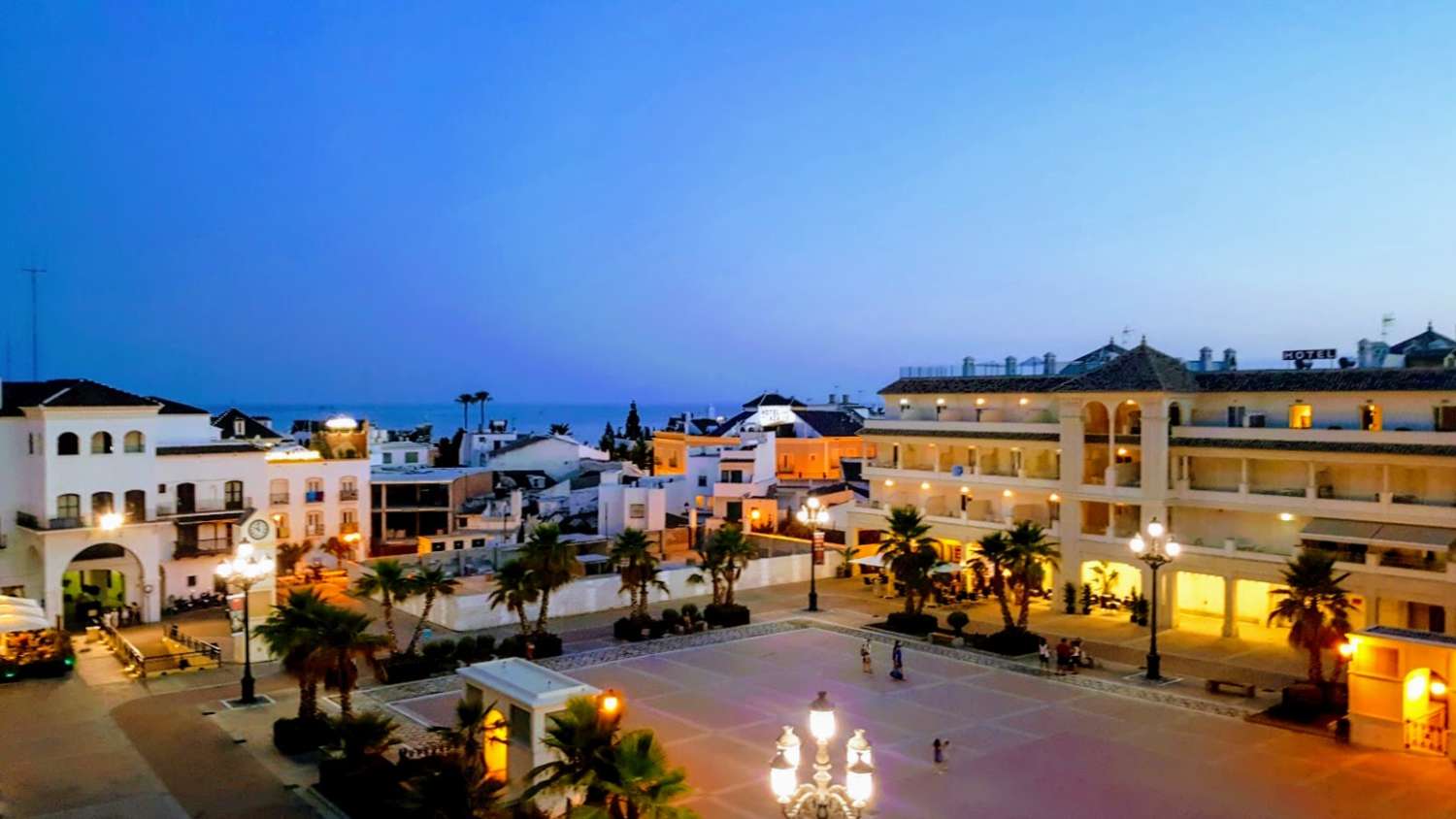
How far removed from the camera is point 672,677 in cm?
A: 3506

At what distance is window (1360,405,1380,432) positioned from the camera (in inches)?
1564

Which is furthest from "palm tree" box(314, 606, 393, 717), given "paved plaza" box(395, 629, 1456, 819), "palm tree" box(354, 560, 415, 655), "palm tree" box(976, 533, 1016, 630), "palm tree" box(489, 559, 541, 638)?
"palm tree" box(976, 533, 1016, 630)

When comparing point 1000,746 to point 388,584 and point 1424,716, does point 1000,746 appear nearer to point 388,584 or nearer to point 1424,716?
point 1424,716

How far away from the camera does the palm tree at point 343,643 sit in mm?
25859

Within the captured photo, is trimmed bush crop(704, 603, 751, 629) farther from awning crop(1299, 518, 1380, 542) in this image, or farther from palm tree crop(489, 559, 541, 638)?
awning crop(1299, 518, 1380, 542)

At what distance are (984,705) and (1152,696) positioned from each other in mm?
5272

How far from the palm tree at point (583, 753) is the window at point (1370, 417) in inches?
1322

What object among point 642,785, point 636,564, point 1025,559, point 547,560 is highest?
point 547,560

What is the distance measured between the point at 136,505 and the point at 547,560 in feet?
64.4

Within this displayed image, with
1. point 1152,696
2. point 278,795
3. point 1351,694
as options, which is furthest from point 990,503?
point 278,795

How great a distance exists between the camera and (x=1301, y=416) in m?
41.8

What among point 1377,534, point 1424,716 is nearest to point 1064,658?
point 1424,716

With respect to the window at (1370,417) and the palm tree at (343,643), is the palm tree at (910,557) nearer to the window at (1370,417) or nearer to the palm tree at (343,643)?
the window at (1370,417)

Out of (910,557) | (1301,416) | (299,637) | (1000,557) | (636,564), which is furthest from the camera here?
(1301,416)
